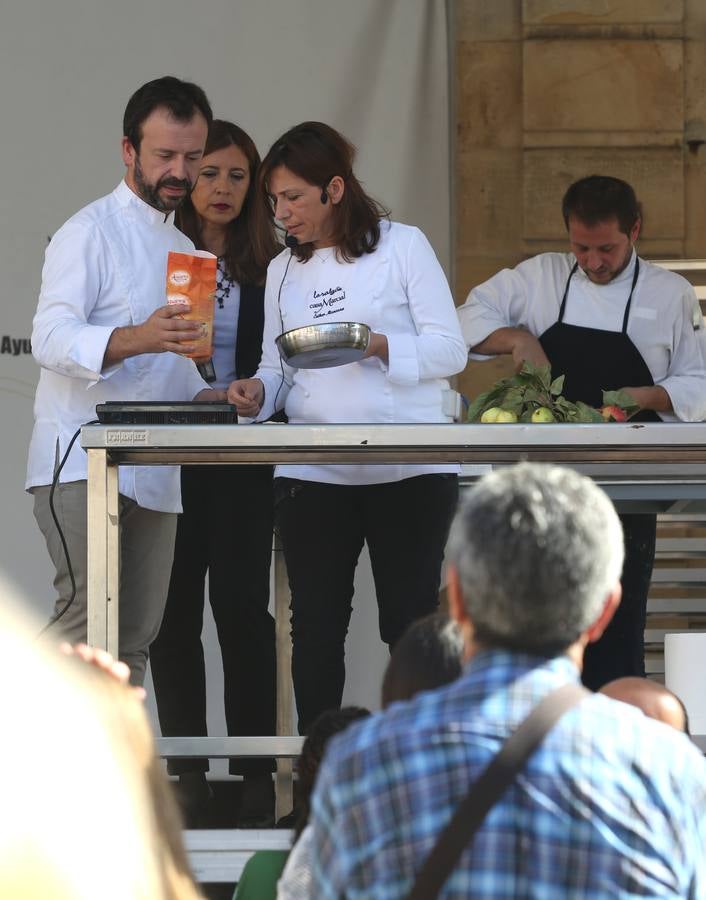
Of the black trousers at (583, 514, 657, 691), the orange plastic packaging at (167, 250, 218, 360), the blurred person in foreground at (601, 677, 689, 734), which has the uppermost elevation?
the orange plastic packaging at (167, 250, 218, 360)

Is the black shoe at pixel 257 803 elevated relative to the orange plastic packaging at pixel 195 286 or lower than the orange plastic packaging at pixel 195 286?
lower

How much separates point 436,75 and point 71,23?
1.25 metres

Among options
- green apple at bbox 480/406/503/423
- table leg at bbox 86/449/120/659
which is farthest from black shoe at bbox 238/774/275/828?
green apple at bbox 480/406/503/423

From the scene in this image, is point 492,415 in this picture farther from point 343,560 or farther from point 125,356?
point 125,356

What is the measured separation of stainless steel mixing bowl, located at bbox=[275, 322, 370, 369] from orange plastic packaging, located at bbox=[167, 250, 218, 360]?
0.51 ft

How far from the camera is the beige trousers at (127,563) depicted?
3182mm

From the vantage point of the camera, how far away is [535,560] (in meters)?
1.46

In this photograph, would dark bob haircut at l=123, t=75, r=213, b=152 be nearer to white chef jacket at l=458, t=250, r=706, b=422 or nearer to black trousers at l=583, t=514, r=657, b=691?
white chef jacket at l=458, t=250, r=706, b=422

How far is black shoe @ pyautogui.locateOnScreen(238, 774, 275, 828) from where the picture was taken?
3.48 metres

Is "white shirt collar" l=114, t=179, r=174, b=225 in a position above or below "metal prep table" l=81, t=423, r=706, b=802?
above

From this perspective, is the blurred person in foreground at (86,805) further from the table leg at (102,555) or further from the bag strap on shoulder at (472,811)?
the table leg at (102,555)

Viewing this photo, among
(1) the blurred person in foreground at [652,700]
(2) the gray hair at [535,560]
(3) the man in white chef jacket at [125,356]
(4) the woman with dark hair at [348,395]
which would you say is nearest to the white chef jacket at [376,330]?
(4) the woman with dark hair at [348,395]

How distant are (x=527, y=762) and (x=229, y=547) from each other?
86.0 inches

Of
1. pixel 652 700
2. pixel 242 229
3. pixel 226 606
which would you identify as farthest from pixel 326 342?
pixel 652 700
